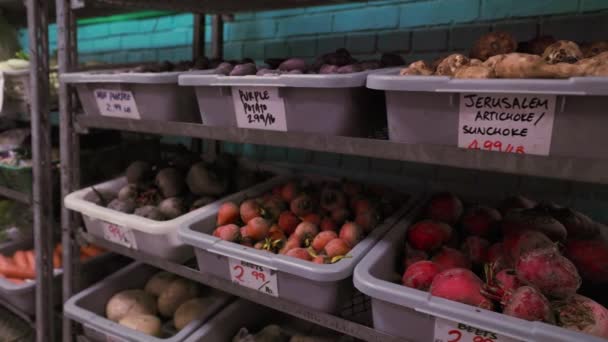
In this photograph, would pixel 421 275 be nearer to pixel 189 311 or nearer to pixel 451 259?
pixel 451 259

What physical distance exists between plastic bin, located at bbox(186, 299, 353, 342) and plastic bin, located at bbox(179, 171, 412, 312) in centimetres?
24

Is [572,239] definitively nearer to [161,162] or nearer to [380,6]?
[380,6]

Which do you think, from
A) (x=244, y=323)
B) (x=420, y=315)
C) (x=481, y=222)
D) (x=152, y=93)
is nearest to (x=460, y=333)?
(x=420, y=315)

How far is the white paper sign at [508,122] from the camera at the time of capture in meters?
0.70

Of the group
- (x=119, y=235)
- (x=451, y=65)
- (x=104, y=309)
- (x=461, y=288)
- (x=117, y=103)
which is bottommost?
(x=104, y=309)

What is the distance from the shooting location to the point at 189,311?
1379 mm

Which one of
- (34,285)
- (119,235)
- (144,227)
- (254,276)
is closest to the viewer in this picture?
(254,276)

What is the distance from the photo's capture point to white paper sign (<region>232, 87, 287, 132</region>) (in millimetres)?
977

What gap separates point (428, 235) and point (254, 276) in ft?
1.37

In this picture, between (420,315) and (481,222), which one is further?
(481,222)

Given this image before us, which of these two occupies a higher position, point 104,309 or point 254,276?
point 254,276

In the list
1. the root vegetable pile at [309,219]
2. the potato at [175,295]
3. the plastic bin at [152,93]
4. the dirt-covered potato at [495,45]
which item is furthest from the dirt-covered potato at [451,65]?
the potato at [175,295]

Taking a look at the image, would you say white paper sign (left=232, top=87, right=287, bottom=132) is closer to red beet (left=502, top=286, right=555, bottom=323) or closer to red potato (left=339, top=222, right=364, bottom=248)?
red potato (left=339, top=222, right=364, bottom=248)

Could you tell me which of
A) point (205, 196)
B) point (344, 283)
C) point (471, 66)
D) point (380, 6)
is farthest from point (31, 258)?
point (471, 66)
